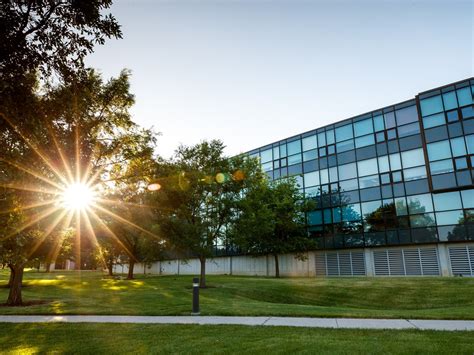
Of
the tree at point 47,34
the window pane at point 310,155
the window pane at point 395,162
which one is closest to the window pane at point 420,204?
the window pane at point 395,162

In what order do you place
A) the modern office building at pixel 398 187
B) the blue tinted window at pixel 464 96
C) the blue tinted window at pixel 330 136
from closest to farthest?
the modern office building at pixel 398 187, the blue tinted window at pixel 464 96, the blue tinted window at pixel 330 136

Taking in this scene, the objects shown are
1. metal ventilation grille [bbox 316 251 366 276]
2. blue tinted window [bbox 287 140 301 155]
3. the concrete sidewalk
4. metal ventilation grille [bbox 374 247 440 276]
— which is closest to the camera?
the concrete sidewalk

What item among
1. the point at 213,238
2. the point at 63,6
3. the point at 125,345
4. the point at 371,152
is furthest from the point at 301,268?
the point at 63,6

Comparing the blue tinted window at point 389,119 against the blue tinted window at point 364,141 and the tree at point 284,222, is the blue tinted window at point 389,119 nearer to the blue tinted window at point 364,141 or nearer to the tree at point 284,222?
the blue tinted window at point 364,141

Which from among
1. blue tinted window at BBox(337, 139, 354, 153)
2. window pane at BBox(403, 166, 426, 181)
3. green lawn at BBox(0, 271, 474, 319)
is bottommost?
green lawn at BBox(0, 271, 474, 319)

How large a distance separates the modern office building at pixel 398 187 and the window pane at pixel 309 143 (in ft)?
0.38

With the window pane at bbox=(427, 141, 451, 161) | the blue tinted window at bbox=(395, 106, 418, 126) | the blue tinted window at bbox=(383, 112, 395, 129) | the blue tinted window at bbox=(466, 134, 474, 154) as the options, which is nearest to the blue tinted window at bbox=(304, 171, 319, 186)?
the blue tinted window at bbox=(383, 112, 395, 129)

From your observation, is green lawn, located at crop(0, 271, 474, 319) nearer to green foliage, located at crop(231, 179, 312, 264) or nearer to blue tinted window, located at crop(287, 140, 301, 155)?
green foliage, located at crop(231, 179, 312, 264)

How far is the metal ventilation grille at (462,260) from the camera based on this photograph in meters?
25.2

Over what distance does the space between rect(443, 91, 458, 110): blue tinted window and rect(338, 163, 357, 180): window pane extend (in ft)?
29.1

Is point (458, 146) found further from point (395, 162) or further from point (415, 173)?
point (395, 162)

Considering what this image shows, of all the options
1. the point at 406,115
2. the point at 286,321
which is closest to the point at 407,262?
the point at 406,115

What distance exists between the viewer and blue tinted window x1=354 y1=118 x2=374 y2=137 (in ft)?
106

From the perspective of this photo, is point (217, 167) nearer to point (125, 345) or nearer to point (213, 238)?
point (213, 238)
